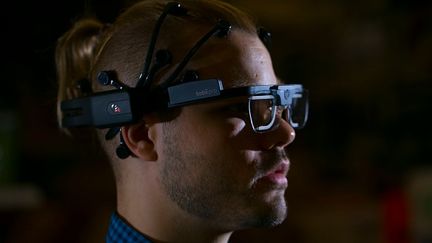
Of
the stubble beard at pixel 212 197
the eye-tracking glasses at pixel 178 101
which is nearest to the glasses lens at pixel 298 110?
the eye-tracking glasses at pixel 178 101

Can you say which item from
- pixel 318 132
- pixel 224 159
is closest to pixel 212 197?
pixel 224 159

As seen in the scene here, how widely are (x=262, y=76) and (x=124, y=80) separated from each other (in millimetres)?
283

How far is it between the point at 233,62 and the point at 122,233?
42cm

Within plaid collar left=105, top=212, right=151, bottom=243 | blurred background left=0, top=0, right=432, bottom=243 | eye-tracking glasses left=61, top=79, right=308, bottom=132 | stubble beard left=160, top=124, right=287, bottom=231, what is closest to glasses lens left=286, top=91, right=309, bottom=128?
eye-tracking glasses left=61, top=79, right=308, bottom=132

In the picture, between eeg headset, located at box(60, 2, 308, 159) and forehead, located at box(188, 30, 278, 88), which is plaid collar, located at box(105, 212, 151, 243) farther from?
forehead, located at box(188, 30, 278, 88)

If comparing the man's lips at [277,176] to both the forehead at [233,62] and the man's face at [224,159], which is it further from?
the forehead at [233,62]

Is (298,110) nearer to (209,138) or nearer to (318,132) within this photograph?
(209,138)

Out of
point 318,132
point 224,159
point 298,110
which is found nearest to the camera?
point 224,159

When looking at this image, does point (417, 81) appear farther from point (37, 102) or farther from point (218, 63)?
point (218, 63)

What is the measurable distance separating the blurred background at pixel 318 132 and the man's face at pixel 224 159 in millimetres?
1942

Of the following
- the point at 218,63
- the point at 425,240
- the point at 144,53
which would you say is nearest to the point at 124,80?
the point at 144,53

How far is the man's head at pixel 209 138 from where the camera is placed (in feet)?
4.54

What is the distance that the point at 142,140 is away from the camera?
1.45 metres

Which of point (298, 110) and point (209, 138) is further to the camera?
point (298, 110)
